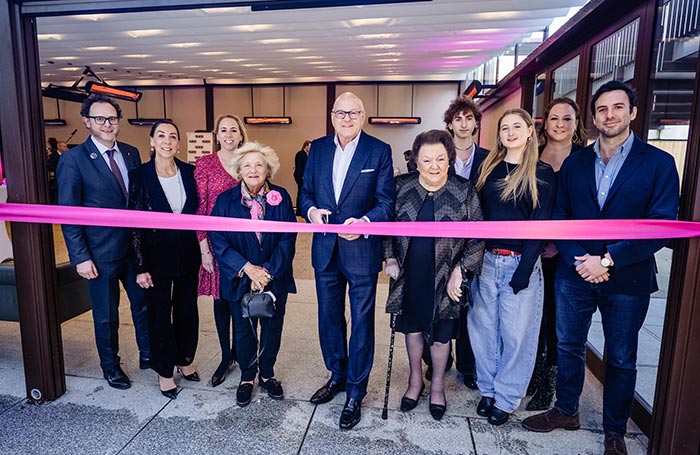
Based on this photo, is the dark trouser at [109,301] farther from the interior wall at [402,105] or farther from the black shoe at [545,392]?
the interior wall at [402,105]

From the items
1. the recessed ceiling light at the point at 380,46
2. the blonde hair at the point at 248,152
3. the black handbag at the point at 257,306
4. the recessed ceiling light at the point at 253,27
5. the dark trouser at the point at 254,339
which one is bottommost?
the dark trouser at the point at 254,339

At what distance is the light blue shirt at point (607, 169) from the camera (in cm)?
211

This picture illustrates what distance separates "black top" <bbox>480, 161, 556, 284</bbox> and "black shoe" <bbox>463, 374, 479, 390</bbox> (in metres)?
0.97

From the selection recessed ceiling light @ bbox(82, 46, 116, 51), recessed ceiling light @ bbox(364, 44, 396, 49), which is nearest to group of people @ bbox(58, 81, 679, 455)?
recessed ceiling light @ bbox(364, 44, 396, 49)

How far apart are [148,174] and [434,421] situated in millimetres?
2137

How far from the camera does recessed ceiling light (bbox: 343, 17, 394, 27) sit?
6422 mm

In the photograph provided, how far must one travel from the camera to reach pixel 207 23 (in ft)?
21.9

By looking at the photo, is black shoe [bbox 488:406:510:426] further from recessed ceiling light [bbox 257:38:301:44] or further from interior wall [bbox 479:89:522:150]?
recessed ceiling light [bbox 257:38:301:44]

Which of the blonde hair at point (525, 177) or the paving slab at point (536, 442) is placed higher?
the blonde hair at point (525, 177)

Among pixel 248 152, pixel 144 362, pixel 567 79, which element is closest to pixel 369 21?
pixel 567 79

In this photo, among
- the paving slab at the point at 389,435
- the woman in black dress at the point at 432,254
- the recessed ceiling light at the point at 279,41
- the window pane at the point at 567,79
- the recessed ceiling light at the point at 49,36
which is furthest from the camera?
the recessed ceiling light at the point at 279,41

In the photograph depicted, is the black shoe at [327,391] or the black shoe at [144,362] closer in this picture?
the black shoe at [327,391]

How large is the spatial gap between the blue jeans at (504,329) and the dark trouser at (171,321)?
1710 millimetres

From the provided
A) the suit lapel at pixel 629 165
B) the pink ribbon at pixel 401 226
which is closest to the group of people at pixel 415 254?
the suit lapel at pixel 629 165
